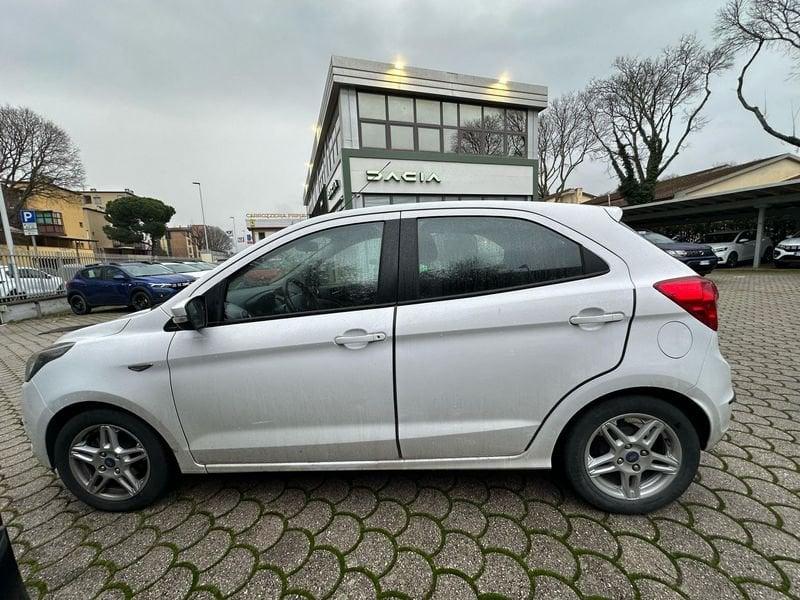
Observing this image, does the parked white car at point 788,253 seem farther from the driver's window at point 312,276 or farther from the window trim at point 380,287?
the driver's window at point 312,276

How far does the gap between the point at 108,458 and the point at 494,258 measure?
2.47 metres

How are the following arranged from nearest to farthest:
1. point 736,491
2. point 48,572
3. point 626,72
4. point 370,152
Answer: point 48,572 → point 736,491 → point 370,152 → point 626,72

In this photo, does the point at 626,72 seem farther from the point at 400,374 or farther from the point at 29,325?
the point at 29,325

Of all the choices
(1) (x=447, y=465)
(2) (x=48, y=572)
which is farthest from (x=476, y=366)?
(2) (x=48, y=572)

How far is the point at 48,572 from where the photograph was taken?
1.71 m

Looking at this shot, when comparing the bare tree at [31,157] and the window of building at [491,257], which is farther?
the bare tree at [31,157]

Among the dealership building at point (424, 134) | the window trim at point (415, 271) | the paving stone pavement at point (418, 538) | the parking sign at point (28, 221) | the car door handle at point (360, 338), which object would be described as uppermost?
the dealership building at point (424, 134)

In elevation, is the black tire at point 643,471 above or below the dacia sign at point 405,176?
below

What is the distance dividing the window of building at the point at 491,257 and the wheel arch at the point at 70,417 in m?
1.72

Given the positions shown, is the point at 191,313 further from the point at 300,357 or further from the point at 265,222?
the point at 265,222

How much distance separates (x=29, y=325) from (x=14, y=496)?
34.2 feet

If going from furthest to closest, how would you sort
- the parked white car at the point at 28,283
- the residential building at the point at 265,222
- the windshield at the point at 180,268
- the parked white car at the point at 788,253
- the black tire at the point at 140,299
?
the residential building at the point at 265,222 < the parked white car at the point at 788,253 < the windshield at the point at 180,268 < the parked white car at the point at 28,283 < the black tire at the point at 140,299

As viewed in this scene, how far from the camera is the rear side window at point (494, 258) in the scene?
1815 millimetres

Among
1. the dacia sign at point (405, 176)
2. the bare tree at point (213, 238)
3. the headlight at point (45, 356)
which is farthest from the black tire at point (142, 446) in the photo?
the bare tree at point (213, 238)
